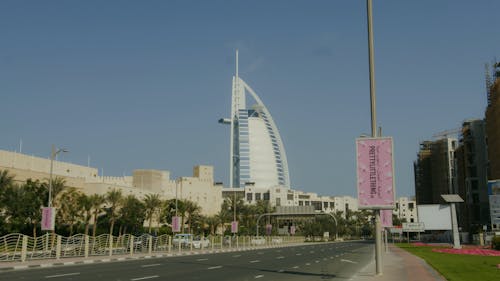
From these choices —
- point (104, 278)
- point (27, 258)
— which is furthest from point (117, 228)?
point (104, 278)

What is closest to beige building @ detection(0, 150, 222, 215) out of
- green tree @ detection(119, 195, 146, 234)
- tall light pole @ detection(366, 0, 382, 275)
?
green tree @ detection(119, 195, 146, 234)

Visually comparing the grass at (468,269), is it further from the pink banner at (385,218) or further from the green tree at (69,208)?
the green tree at (69,208)

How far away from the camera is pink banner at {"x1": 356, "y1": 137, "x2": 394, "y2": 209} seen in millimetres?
17750

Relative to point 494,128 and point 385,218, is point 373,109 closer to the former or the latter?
point 385,218

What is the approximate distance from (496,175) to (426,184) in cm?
5464

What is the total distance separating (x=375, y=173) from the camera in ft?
59.0

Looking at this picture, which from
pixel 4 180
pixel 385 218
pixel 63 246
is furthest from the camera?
pixel 4 180

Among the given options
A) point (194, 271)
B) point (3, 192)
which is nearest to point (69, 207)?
point (3, 192)

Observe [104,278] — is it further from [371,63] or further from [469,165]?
[469,165]

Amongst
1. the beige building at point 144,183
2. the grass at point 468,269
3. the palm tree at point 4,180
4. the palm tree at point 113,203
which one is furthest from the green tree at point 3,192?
the grass at point 468,269

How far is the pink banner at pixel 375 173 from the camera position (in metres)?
17.8

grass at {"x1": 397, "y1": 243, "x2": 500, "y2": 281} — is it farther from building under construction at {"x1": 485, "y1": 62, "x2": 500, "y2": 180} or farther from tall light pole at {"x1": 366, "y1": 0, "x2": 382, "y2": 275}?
building under construction at {"x1": 485, "y1": 62, "x2": 500, "y2": 180}

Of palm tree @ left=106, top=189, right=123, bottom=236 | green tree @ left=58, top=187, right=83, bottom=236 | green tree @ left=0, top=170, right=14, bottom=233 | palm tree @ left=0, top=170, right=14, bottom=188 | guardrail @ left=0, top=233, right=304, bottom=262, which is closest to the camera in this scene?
guardrail @ left=0, top=233, right=304, bottom=262

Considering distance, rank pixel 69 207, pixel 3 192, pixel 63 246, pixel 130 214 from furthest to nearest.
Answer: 1. pixel 130 214
2. pixel 69 207
3. pixel 3 192
4. pixel 63 246
